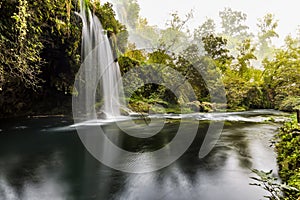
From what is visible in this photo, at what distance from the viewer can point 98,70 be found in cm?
1241

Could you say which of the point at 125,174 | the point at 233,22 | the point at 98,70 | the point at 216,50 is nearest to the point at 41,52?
the point at 98,70

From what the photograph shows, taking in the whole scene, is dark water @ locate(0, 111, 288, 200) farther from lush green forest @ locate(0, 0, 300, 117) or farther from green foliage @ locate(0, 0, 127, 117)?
green foliage @ locate(0, 0, 127, 117)

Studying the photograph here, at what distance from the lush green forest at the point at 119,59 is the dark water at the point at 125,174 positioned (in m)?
1.72

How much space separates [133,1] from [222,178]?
144 ft

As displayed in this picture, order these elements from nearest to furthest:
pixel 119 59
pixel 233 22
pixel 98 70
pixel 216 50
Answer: pixel 98 70
pixel 119 59
pixel 216 50
pixel 233 22

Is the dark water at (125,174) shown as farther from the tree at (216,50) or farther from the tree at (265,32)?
the tree at (265,32)

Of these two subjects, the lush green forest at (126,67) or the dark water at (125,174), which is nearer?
the dark water at (125,174)

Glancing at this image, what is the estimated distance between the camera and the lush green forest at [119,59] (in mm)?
6004

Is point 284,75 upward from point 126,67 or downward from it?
downward

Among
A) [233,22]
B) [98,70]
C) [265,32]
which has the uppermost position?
[233,22]

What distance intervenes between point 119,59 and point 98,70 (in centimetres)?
295

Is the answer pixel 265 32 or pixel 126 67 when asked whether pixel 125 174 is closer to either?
pixel 126 67

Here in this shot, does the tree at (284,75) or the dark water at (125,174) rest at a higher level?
the tree at (284,75)

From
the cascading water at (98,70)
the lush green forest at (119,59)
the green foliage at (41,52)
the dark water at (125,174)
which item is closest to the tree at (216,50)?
the lush green forest at (119,59)
